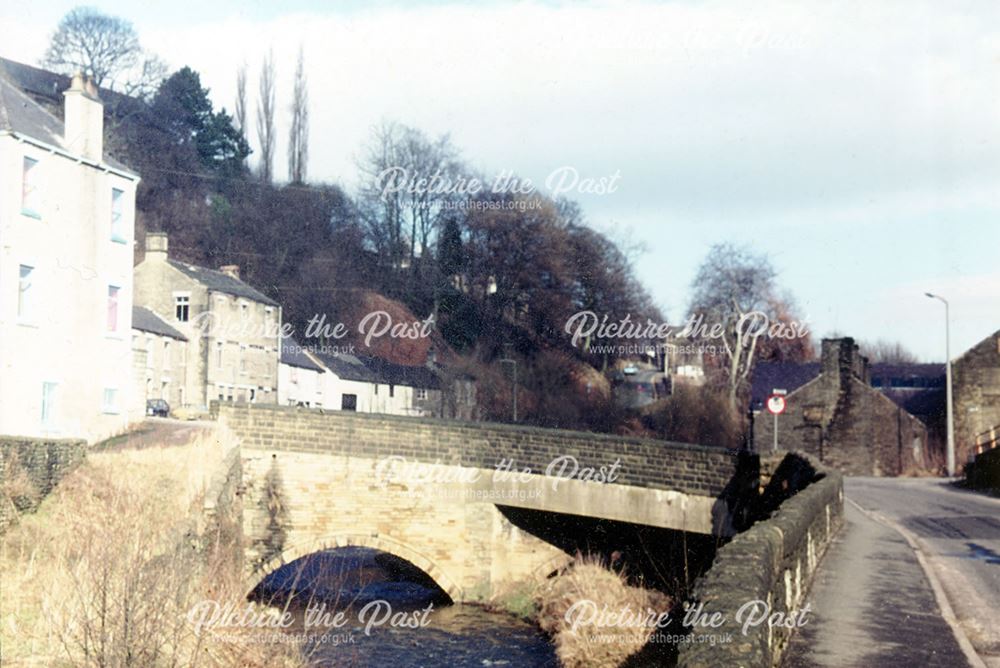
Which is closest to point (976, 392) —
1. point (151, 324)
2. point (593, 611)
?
point (593, 611)

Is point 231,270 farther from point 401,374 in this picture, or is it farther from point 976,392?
point 976,392

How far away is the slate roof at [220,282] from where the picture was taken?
41.5 metres

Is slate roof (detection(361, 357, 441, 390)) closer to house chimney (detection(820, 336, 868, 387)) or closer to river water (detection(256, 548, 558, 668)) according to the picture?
house chimney (detection(820, 336, 868, 387))

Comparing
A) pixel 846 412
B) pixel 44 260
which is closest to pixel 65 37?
pixel 44 260

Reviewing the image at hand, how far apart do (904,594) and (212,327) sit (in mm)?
33214

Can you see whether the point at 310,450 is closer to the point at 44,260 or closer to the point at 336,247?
the point at 44,260

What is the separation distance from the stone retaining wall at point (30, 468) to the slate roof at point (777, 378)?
110 ft

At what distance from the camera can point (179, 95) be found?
205ft

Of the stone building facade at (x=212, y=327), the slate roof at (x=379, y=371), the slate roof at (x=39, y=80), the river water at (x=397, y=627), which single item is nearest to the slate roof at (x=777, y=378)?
the slate roof at (x=379, y=371)

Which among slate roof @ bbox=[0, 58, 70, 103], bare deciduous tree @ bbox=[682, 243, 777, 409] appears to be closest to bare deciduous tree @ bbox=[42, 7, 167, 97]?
slate roof @ bbox=[0, 58, 70, 103]

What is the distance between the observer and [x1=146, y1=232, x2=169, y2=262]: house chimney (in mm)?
41938

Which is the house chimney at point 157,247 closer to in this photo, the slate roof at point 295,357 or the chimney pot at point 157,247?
the chimney pot at point 157,247

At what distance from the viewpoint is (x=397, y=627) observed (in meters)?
20.0

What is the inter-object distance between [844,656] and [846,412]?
115ft
